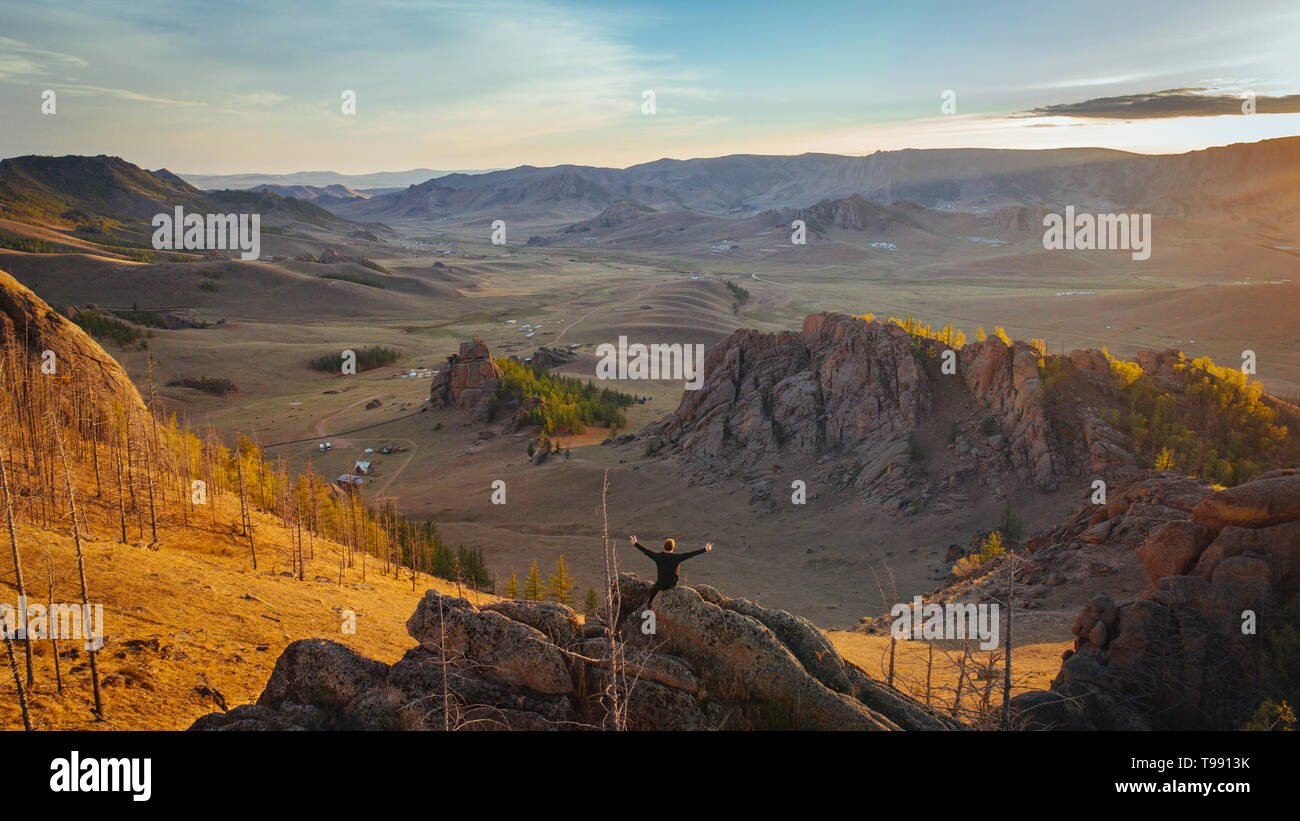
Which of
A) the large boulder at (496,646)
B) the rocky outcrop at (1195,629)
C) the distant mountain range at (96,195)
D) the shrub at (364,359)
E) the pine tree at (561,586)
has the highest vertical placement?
the distant mountain range at (96,195)

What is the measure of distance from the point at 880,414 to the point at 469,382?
2697 centimetres

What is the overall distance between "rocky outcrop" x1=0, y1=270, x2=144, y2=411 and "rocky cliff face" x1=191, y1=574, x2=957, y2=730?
15.5 m

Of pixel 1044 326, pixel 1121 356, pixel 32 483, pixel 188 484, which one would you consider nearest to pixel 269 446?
pixel 188 484

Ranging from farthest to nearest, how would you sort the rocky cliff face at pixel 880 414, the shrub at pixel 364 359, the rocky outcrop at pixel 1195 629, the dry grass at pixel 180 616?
the shrub at pixel 364 359
the rocky cliff face at pixel 880 414
the rocky outcrop at pixel 1195 629
the dry grass at pixel 180 616

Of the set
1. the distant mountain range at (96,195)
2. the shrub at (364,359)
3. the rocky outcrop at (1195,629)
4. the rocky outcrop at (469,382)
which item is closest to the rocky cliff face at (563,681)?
the rocky outcrop at (1195,629)

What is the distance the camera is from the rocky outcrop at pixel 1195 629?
11.4 meters

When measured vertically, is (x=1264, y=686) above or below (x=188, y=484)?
below

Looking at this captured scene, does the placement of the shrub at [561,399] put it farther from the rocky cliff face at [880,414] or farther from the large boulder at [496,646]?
the large boulder at [496,646]

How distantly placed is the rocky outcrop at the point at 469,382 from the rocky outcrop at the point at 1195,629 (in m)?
37.2

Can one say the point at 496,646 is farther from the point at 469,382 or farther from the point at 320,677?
the point at 469,382

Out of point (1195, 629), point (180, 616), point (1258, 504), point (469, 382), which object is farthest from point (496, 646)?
point (469, 382)
